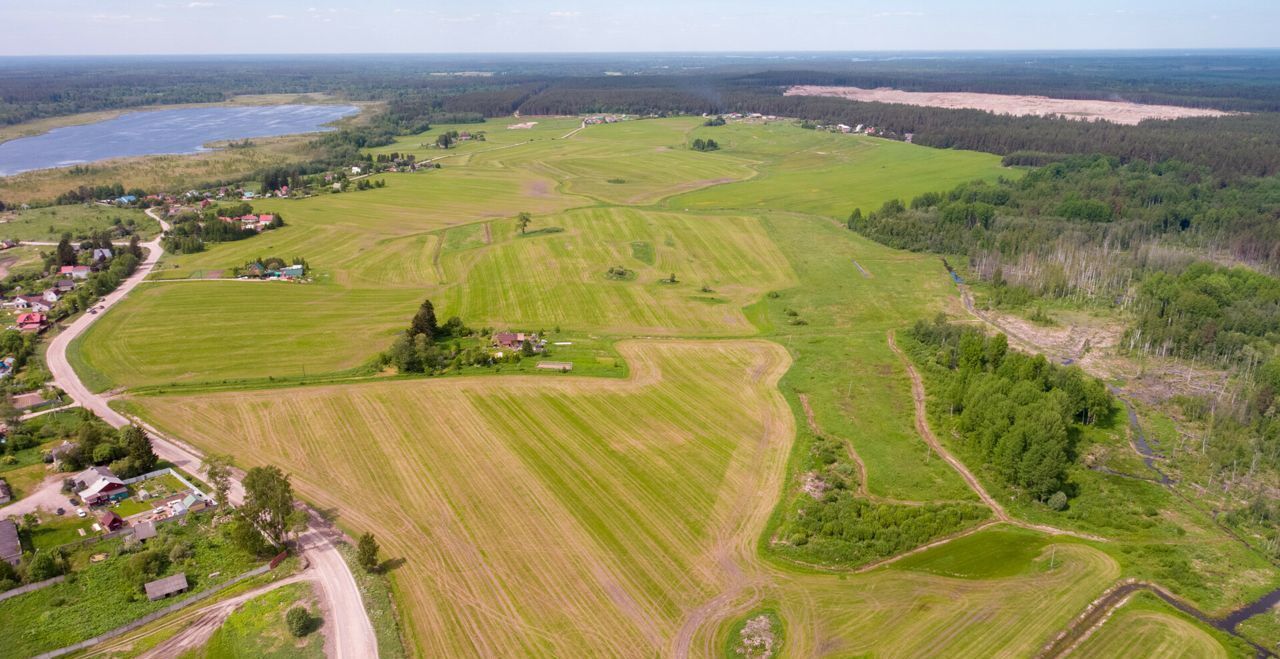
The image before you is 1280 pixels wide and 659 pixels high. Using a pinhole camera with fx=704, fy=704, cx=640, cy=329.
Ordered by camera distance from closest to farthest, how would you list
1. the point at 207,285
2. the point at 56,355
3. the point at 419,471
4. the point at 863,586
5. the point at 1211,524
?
the point at 863,586
the point at 1211,524
the point at 419,471
the point at 56,355
the point at 207,285

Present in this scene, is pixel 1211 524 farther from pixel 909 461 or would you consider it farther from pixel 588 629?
pixel 588 629

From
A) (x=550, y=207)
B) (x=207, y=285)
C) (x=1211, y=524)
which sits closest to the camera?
(x=1211, y=524)

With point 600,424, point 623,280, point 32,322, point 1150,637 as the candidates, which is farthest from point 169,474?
point 1150,637

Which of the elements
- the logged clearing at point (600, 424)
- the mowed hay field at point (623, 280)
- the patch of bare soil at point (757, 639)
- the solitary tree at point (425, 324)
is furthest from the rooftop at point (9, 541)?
the mowed hay field at point (623, 280)

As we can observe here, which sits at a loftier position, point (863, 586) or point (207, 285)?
point (207, 285)

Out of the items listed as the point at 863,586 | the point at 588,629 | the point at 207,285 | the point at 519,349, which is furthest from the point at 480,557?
the point at 207,285

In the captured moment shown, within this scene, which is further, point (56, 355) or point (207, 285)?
point (207, 285)

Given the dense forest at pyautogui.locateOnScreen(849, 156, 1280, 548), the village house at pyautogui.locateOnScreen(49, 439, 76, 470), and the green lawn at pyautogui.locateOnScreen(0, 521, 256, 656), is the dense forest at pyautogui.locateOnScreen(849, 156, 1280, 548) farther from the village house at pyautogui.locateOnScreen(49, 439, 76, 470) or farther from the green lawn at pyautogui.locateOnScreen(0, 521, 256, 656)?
the village house at pyautogui.locateOnScreen(49, 439, 76, 470)
